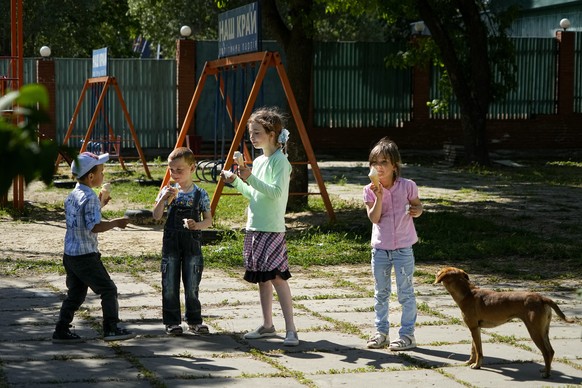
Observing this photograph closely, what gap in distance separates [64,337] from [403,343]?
2.08 meters

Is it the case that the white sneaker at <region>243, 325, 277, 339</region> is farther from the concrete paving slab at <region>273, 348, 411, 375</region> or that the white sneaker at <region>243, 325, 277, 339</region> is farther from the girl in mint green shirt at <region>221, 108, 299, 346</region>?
the concrete paving slab at <region>273, 348, 411, 375</region>

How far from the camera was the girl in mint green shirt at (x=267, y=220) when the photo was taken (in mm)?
6461

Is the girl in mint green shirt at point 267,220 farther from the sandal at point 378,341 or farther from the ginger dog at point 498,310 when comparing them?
the ginger dog at point 498,310

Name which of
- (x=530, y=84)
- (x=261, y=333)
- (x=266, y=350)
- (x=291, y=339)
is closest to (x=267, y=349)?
(x=266, y=350)

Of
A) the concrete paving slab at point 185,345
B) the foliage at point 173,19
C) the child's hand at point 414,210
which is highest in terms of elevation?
the foliage at point 173,19

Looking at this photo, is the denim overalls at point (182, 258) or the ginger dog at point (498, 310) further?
the denim overalls at point (182, 258)

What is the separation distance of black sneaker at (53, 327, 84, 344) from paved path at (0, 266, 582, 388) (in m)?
0.08

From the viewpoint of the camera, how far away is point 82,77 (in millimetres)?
25594

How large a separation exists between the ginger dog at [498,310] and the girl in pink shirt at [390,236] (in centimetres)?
50

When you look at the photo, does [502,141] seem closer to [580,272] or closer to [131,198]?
[131,198]

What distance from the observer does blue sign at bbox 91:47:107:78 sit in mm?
20392

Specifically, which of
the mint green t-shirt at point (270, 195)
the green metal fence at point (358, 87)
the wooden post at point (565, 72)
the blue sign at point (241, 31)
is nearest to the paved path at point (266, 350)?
the mint green t-shirt at point (270, 195)

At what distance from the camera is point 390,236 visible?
633 centimetres

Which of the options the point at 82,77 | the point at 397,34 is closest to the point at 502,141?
the point at 397,34
